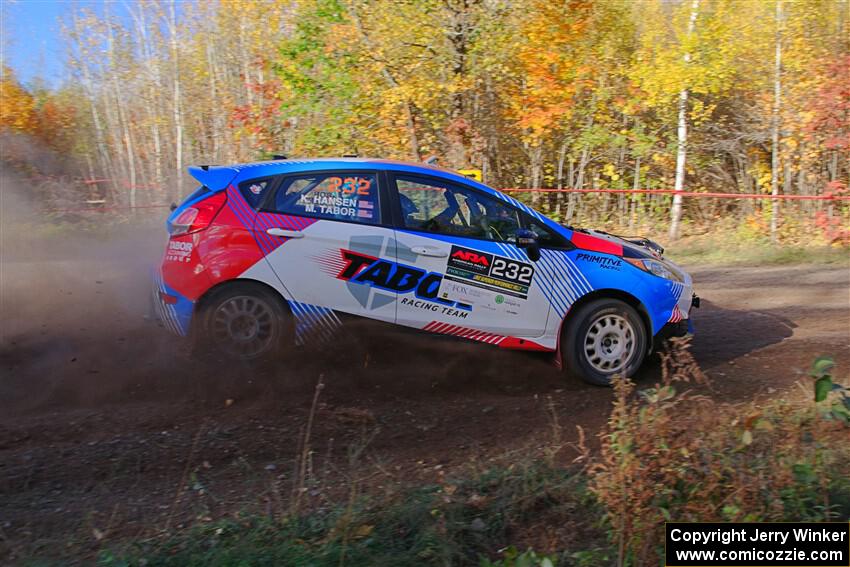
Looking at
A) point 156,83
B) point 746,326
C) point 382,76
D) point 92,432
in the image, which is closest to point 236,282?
point 92,432

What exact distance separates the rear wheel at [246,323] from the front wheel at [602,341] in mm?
2428

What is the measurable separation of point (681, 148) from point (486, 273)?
1256 centimetres

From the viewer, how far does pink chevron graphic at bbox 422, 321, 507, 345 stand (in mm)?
6461

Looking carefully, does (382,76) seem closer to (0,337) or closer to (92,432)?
(0,337)

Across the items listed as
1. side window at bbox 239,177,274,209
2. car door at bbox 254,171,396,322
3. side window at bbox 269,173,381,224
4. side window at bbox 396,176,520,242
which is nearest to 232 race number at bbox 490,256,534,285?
side window at bbox 396,176,520,242

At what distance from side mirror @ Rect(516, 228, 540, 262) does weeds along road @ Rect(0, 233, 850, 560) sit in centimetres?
95

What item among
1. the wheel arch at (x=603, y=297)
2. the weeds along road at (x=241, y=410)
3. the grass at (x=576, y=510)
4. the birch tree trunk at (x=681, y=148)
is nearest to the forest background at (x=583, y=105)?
the birch tree trunk at (x=681, y=148)

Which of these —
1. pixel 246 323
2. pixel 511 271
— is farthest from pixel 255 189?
pixel 511 271

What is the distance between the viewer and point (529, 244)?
253 inches

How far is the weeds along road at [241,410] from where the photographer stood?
14.6 feet

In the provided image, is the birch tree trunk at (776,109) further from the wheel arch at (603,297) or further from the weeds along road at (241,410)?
the wheel arch at (603,297)

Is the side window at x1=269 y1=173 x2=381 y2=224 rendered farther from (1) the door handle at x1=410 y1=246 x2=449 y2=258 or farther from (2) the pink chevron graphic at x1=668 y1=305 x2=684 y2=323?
(2) the pink chevron graphic at x1=668 y1=305 x2=684 y2=323

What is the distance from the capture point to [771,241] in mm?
15336

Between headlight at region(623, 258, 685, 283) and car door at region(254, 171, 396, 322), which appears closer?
car door at region(254, 171, 396, 322)
